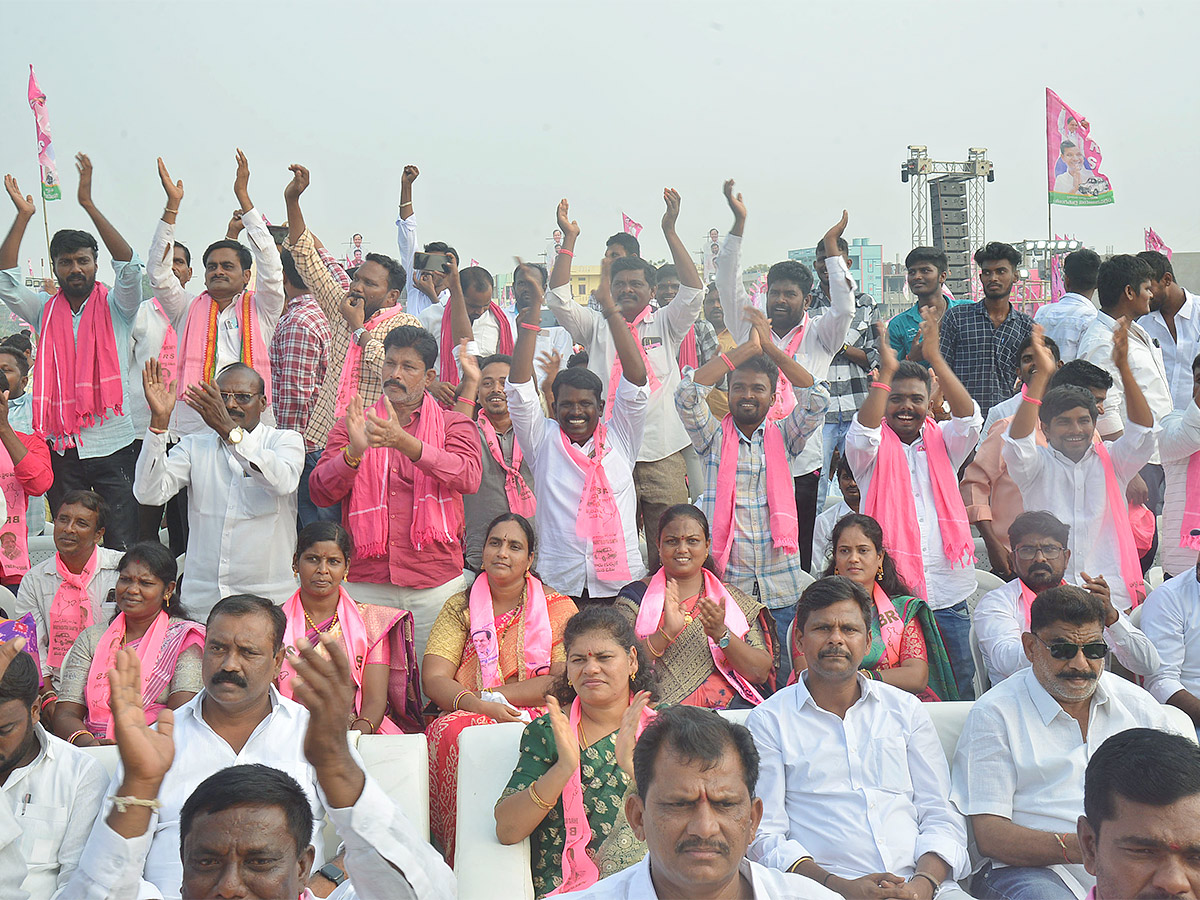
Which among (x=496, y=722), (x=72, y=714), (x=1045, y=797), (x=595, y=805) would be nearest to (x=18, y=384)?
(x=72, y=714)

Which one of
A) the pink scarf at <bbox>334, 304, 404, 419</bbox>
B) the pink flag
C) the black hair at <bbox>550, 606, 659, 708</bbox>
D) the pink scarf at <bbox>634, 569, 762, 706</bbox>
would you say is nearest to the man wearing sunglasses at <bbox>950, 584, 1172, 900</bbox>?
the pink scarf at <bbox>634, 569, 762, 706</bbox>

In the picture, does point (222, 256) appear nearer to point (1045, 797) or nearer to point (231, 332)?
point (231, 332)

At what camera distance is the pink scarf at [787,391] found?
5770 millimetres

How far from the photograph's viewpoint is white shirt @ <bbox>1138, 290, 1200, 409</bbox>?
6.30m

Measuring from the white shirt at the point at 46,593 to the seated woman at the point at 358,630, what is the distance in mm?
992

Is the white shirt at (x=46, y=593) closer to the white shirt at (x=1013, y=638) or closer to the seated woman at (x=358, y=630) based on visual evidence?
the seated woman at (x=358, y=630)

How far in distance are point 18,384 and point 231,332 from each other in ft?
5.68

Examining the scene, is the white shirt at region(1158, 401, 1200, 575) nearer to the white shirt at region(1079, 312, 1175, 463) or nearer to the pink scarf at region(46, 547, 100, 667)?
the white shirt at region(1079, 312, 1175, 463)

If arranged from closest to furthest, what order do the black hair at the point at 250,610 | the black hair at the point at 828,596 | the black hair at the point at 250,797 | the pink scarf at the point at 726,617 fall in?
the black hair at the point at 250,797 < the black hair at the point at 250,610 < the black hair at the point at 828,596 < the pink scarf at the point at 726,617

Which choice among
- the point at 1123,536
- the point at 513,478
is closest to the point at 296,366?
the point at 513,478

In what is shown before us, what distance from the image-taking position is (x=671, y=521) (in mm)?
4504

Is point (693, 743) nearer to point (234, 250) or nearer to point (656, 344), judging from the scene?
point (656, 344)

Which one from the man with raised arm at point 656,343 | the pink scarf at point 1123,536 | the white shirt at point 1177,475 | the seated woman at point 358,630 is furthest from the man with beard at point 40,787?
the white shirt at point 1177,475

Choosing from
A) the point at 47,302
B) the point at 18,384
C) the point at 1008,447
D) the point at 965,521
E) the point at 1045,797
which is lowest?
the point at 1045,797
